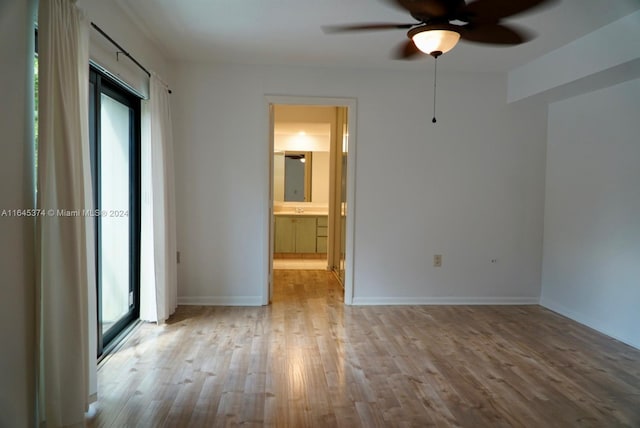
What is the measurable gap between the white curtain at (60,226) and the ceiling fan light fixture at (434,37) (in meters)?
1.81

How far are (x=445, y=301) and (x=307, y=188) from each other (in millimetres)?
4152

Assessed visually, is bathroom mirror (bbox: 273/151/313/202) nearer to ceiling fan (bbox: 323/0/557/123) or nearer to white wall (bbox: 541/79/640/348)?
white wall (bbox: 541/79/640/348)

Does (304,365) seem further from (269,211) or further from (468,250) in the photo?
(468,250)

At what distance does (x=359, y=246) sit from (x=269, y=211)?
1.06 m

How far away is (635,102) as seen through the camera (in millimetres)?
3666

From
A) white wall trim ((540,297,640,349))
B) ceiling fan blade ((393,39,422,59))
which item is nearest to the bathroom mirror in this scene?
white wall trim ((540,297,640,349))

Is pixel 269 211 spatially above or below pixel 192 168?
below

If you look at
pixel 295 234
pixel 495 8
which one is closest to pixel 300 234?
pixel 295 234

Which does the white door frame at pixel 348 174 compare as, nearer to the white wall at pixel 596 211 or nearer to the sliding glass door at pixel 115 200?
the sliding glass door at pixel 115 200

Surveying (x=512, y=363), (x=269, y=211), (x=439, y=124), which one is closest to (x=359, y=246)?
(x=269, y=211)

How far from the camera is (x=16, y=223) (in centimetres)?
188

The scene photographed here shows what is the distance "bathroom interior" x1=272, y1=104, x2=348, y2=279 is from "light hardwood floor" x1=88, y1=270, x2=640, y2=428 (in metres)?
2.57

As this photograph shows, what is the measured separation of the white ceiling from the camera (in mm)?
2984

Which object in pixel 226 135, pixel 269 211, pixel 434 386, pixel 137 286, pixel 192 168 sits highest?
pixel 226 135
